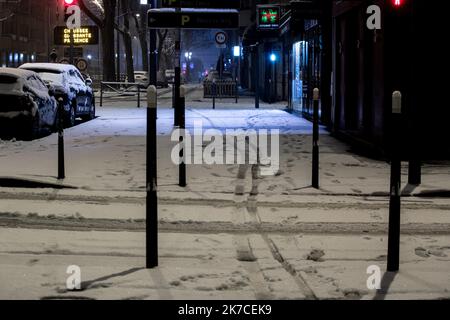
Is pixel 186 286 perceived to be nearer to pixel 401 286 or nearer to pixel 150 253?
pixel 150 253

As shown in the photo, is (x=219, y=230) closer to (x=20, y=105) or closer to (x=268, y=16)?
(x=20, y=105)

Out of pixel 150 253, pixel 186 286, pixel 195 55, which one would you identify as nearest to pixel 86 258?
pixel 150 253

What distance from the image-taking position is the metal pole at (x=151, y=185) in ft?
18.8

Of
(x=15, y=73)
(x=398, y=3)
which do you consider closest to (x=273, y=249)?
(x=398, y=3)

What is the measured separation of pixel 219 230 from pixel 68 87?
1304cm

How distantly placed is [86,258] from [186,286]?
1.23 metres

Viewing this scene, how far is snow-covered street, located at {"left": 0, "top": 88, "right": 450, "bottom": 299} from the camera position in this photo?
534 cm

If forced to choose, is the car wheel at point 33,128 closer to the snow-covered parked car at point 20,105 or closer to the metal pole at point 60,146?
the snow-covered parked car at point 20,105

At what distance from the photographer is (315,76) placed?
2058cm

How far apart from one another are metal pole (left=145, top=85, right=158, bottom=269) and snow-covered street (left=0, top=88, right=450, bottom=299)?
6.5 inches

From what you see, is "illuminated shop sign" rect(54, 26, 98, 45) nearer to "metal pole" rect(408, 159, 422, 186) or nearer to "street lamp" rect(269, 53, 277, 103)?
"street lamp" rect(269, 53, 277, 103)

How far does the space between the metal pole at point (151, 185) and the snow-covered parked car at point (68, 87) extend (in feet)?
42.1

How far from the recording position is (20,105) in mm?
14711

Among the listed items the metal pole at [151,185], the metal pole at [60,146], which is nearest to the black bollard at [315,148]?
the metal pole at [60,146]
